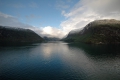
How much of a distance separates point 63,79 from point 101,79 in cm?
2383

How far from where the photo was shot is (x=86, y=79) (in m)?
55.2

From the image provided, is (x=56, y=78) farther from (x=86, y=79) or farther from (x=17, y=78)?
(x=17, y=78)

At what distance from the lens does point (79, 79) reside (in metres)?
55.6

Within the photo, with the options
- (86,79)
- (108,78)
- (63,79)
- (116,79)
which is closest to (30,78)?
(63,79)

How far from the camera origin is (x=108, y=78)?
57.5 meters

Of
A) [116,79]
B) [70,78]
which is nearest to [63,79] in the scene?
[70,78]

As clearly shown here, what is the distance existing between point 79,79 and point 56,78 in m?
14.5

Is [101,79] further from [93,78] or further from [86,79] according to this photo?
[86,79]

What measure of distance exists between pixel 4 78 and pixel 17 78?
7962 mm

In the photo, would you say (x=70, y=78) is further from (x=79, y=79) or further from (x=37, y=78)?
(x=37, y=78)

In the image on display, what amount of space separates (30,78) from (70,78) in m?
25.7

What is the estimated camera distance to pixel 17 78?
56.9 meters

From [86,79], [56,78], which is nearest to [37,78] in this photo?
[56,78]

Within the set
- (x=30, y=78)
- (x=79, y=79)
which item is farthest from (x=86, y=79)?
(x=30, y=78)
